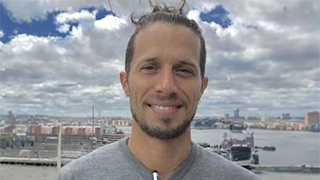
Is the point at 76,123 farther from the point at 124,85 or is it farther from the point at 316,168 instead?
the point at 124,85

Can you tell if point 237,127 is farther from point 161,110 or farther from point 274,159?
point 161,110

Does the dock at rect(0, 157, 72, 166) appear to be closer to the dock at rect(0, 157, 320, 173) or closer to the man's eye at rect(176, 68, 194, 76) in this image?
the dock at rect(0, 157, 320, 173)

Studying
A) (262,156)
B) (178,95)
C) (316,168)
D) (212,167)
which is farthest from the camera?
(262,156)

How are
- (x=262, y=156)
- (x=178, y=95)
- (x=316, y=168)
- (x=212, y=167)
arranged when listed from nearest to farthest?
(x=178, y=95), (x=212, y=167), (x=316, y=168), (x=262, y=156)

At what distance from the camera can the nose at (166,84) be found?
860 mm

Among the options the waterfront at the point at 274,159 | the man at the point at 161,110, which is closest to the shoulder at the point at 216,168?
the man at the point at 161,110

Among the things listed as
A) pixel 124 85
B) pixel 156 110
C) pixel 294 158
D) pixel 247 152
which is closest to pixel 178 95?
pixel 156 110

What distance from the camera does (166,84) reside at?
2.83 feet

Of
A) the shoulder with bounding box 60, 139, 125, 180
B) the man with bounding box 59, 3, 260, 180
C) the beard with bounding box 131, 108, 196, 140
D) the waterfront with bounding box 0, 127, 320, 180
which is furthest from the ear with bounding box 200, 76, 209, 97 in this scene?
the waterfront with bounding box 0, 127, 320, 180

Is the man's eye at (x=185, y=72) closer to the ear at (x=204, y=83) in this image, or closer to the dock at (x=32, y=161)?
the ear at (x=204, y=83)

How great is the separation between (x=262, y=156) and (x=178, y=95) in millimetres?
35942

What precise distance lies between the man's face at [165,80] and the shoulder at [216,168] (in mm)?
136

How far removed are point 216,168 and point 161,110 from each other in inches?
9.8

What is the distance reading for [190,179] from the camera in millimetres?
925
